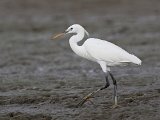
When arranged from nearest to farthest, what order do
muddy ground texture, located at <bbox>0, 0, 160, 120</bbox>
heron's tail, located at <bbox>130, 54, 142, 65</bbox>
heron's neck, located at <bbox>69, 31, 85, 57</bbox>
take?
1. heron's tail, located at <bbox>130, 54, 142, 65</bbox>
2. muddy ground texture, located at <bbox>0, 0, 160, 120</bbox>
3. heron's neck, located at <bbox>69, 31, 85, 57</bbox>

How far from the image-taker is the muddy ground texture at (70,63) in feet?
34.2

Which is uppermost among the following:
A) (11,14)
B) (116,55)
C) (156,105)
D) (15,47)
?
(11,14)

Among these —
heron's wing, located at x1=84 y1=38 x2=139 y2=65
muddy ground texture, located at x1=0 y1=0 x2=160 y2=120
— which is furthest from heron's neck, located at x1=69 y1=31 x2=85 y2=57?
muddy ground texture, located at x1=0 y1=0 x2=160 y2=120

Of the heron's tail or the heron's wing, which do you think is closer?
the heron's tail

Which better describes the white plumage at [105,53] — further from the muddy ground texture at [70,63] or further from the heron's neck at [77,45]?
the muddy ground texture at [70,63]

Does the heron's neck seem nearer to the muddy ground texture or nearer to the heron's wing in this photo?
the heron's wing

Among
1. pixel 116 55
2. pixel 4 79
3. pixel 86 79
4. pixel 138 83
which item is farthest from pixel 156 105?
pixel 4 79

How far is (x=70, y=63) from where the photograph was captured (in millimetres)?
16234

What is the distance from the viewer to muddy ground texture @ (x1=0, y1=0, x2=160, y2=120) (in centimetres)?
1043

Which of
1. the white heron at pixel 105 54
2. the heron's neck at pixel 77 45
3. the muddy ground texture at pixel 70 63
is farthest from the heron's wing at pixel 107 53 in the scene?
the muddy ground texture at pixel 70 63

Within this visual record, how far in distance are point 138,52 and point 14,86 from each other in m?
5.38

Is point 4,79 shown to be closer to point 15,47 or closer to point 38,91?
point 38,91

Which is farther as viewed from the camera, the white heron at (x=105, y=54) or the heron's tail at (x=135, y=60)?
the white heron at (x=105, y=54)

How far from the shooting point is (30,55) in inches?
699
